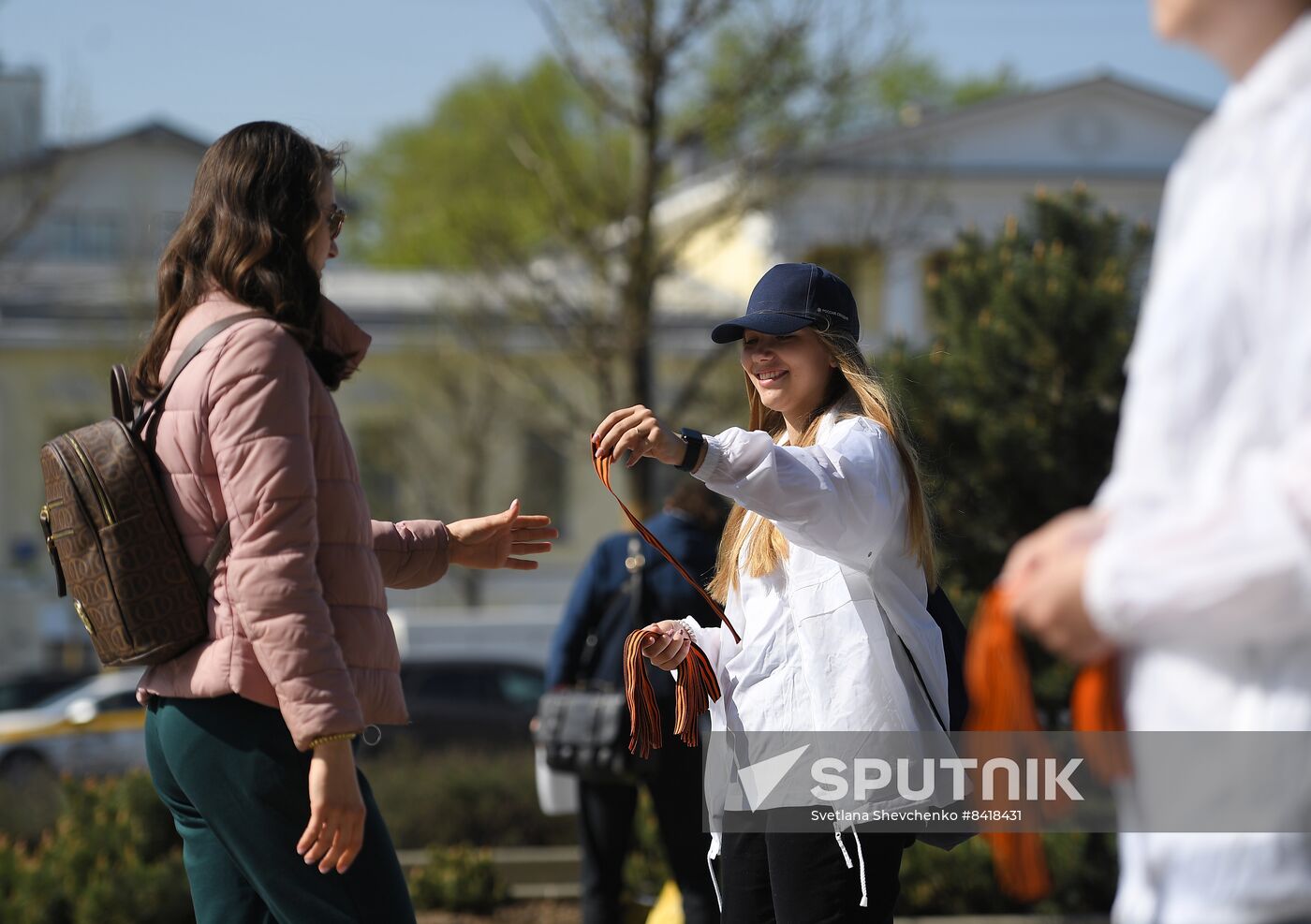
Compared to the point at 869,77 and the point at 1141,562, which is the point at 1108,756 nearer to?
the point at 1141,562

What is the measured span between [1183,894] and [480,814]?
750 cm

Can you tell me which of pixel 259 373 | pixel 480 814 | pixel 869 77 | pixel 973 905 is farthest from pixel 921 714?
pixel 869 77

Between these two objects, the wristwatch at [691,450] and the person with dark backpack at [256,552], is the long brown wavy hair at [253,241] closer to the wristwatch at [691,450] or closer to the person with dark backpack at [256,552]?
the person with dark backpack at [256,552]

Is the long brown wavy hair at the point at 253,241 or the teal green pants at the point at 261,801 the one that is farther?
the long brown wavy hair at the point at 253,241

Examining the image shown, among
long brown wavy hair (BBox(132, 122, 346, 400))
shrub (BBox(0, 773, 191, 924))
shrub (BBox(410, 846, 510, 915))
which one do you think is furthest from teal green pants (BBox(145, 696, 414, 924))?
shrub (BBox(410, 846, 510, 915))

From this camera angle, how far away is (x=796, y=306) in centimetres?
Answer: 324

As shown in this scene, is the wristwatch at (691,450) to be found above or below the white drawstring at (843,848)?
above

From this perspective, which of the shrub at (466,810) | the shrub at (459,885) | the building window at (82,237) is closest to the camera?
the shrub at (459,885)

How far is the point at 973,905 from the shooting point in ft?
23.6

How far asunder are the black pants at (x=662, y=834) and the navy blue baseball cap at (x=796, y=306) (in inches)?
91.4

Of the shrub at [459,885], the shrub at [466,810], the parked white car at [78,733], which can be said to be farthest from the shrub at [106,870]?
the parked white car at [78,733]

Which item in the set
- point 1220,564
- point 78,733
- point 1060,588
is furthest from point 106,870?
point 78,733

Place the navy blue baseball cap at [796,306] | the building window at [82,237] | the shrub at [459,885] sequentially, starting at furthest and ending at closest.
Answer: the building window at [82,237] → the shrub at [459,885] → the navy blue baseball cap at [796,306]

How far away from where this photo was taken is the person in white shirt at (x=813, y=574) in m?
2.83
